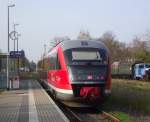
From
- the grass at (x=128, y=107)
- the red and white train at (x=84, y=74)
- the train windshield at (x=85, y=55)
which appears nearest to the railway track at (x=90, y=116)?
the grass at (x=128, y=107)

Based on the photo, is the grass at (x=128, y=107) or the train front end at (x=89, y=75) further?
the train front end at (x=89, y=75)

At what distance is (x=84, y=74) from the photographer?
19.9 metres

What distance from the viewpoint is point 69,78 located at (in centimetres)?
1998

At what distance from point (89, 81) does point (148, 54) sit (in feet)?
188

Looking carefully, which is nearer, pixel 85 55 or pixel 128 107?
pixel 85 55

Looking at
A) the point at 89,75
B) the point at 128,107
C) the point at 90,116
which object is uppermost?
the point at 89,75

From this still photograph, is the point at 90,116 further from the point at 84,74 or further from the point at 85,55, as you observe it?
the point at 85,55

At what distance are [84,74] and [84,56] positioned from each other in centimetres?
120

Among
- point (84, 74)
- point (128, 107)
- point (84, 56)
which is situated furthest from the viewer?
point (128, 107)

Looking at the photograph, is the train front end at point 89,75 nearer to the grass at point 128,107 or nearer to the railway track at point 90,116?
the railway track at point 90,116

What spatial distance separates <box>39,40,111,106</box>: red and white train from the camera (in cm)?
1984

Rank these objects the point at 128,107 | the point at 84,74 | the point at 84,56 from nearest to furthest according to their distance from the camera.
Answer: the point at 84,74 → the point at 84,56 → the point at 128,107

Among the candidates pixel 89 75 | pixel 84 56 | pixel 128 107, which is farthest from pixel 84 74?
pixel 128 107

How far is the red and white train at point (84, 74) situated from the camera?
65.1 feet
